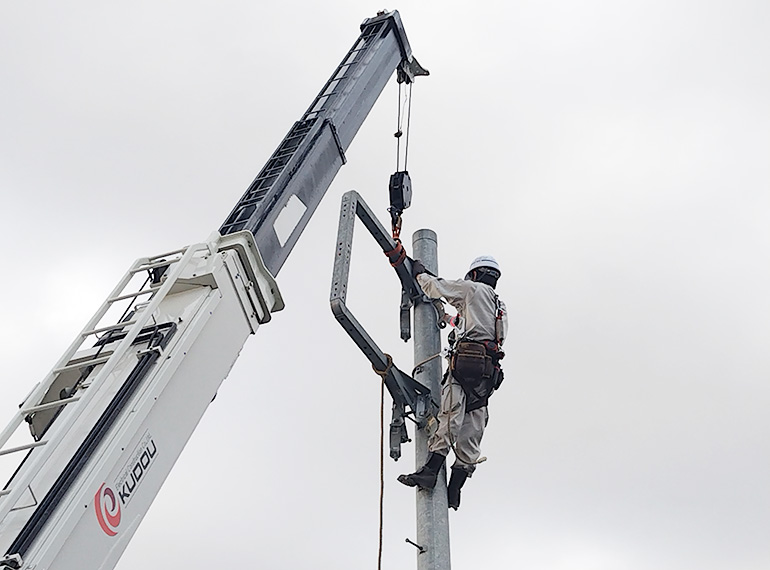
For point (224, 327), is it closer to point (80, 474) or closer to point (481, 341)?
point (80, 474)

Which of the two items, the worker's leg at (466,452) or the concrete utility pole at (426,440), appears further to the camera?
the worker's leg at (466,452)

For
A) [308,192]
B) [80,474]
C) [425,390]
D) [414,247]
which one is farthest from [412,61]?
[80,474]

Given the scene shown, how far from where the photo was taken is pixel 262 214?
749 centimetres

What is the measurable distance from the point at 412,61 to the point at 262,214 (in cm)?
486

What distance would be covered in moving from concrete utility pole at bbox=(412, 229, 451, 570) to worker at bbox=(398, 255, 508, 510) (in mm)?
91

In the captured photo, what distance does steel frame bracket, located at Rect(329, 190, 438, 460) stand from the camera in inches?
300

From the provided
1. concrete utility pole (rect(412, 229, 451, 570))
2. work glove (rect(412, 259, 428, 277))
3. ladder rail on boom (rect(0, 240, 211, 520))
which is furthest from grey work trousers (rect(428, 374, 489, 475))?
ladder rail on boom (rect(0, 240, 211, 520))

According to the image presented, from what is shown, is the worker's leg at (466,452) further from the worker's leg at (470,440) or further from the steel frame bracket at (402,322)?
the steel frame bracket at (402,322)

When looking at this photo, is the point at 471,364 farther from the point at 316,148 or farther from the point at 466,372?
the point at 316,148

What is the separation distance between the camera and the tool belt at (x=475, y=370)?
8398 mm

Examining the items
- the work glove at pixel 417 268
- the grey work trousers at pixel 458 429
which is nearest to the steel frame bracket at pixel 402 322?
the work glove at pixel 417 268

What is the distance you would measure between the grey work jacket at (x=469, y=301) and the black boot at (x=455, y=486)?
3.92 ft

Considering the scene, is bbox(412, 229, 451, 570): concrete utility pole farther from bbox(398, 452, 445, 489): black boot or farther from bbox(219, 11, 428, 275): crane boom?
bbox(219, 11, 428, 275): crane boom

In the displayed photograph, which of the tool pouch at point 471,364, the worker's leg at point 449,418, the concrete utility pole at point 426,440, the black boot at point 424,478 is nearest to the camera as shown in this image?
the concrete utility pole at point 426,440
